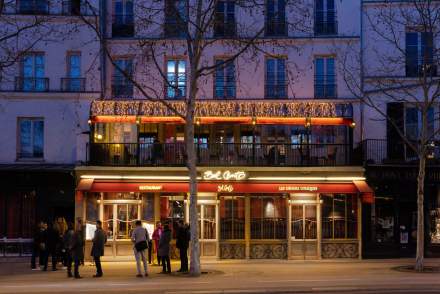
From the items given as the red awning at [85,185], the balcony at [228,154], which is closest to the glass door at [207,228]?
the balcony at [228,154]

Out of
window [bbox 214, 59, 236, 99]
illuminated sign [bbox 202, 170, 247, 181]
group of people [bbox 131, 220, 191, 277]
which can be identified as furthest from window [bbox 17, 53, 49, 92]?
group of people [bbox 131, 220, 191, 277]

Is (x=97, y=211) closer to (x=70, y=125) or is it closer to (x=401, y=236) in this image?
(x=70, y=125)

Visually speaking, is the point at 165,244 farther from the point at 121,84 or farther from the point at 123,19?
the point at 123,19

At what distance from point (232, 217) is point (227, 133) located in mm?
3791

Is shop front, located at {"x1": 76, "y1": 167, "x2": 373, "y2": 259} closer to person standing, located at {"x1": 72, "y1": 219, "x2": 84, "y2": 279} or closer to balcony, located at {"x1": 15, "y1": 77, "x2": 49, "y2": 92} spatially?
balcony, located at {"x1": 15, "y1": 77, "x2": 49, "y2": 92}

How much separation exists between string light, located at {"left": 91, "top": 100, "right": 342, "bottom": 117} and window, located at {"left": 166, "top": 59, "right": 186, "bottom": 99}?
5.68 ft

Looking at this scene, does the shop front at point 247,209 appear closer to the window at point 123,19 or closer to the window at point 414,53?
the window at point 414,53

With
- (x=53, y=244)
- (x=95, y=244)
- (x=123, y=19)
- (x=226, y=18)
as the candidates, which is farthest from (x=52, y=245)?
(x=226, y=18)

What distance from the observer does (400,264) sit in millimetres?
26328

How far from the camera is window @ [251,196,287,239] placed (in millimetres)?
28312

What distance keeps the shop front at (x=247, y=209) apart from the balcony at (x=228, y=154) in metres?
0.60

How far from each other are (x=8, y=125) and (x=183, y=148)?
7910 mm

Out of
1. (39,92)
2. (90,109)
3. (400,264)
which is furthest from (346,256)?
(39,92)

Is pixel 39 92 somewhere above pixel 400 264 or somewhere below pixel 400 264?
above
